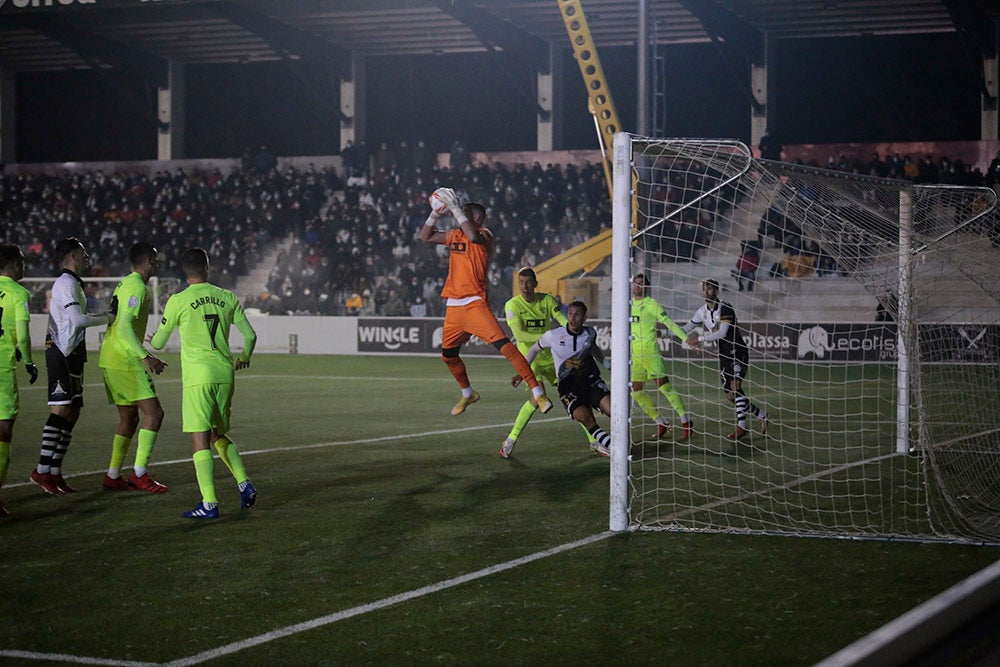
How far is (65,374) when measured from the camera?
900cm

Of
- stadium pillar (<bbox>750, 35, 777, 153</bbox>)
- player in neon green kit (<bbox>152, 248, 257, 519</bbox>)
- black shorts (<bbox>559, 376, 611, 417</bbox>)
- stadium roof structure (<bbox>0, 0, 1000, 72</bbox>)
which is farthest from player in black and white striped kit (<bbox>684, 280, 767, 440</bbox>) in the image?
stadium pillar (<bbox>750, 35, 777, 153</bbox>)

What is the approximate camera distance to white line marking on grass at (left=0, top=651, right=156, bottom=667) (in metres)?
4.87

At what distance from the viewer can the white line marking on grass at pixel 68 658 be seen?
4.87 meters

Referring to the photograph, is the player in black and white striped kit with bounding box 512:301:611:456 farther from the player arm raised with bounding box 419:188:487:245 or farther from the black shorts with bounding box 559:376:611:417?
the player arm raised with bounding box 419:188:487:245

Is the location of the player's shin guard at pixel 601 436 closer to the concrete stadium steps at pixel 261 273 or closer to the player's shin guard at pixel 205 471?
the player's shin guard at pixel 205 471

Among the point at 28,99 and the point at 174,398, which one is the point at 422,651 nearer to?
the point at 174,398

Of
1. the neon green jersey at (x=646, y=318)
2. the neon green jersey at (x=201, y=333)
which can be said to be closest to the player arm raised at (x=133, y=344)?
the neon green jersey at (x=201, y=333)

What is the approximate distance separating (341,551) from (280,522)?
1096 millimetres

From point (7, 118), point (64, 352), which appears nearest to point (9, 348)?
point (64, 352)

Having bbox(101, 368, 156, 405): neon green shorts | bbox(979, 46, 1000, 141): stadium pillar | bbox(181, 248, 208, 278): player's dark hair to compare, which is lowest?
bbox(101, 368, 156, 405): neon green shorts

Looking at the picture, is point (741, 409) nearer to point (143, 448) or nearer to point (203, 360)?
point (143, 448)

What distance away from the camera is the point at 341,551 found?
710 cm

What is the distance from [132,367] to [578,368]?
378cm

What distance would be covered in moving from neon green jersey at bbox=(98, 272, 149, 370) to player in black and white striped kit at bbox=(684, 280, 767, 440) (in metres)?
5.69
